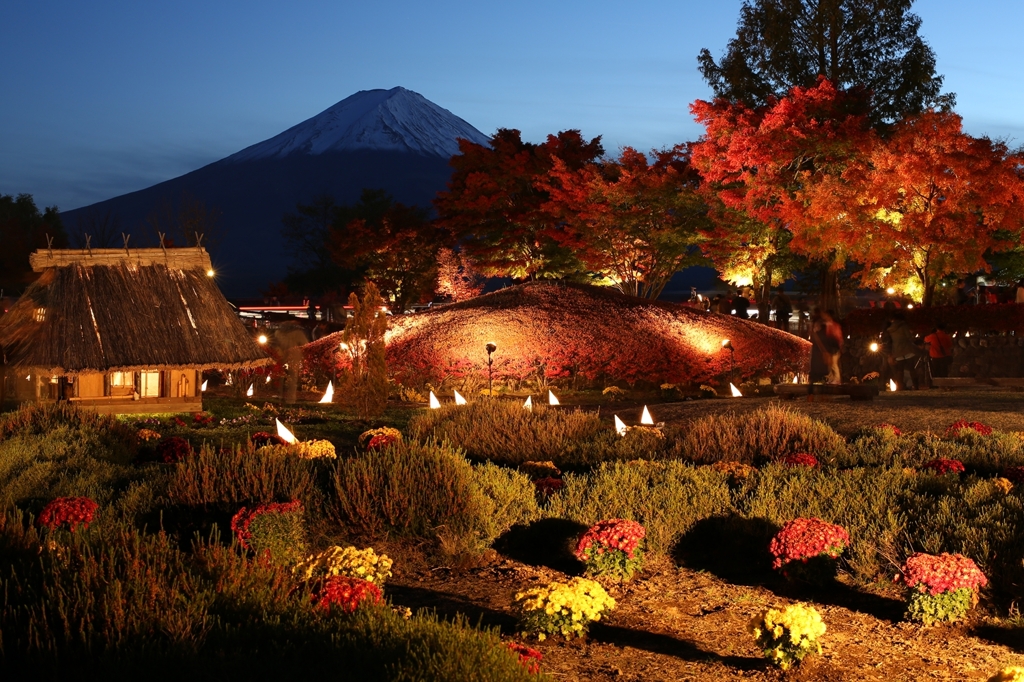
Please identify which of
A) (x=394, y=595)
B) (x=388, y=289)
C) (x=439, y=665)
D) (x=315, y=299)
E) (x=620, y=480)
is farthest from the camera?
(x=315, y=299)

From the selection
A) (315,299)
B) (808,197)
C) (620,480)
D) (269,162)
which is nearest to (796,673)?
(620,480)

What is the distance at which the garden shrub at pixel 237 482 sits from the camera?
26.8 ft

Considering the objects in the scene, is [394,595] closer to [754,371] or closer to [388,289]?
[754,371]

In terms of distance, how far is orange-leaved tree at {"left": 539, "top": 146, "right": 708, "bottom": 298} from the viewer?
2902 cm

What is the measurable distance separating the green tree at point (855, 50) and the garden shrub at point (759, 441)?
23.6m

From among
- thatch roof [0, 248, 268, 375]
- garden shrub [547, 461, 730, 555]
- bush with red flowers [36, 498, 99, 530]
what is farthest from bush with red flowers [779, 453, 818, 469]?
thatch roof [0, 248, 268, 375]

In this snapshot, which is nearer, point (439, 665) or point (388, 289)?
point (439, 665)

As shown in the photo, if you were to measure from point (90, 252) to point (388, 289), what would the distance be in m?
25.8

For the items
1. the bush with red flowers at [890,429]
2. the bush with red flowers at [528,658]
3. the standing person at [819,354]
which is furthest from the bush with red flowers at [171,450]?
the standing person at [819,354]

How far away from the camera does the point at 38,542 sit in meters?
6.05

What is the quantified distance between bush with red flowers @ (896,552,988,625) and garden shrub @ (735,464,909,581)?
2.23ft

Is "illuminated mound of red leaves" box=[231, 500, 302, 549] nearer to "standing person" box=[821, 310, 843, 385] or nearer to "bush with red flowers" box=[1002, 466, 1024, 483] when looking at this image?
"bush with red flowers" box=[1002, 466, 1024, 483]

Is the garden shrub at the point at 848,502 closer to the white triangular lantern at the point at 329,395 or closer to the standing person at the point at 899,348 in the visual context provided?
the white triangular lantern at the point at 329,395

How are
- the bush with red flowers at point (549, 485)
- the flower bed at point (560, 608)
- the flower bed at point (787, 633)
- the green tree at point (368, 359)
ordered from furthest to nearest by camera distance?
the green tree at point (368, 359) → the bush with red flowers at point (549, 485) → the flower bed at point (560, 608) → the flower bed at point (787, 633)
